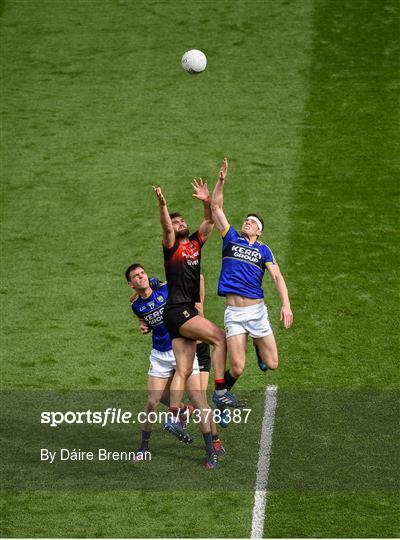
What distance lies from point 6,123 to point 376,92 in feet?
26.0

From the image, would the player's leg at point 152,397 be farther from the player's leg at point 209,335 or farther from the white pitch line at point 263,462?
the white pitch line at point 263,462

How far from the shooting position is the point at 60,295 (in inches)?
912

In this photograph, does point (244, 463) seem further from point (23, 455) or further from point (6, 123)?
point (6, 123)

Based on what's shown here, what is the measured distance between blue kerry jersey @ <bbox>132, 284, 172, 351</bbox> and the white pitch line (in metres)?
2.03

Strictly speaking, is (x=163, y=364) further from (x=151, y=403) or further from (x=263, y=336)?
(x=263, y=336)

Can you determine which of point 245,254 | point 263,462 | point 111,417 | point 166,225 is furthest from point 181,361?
point 111,417

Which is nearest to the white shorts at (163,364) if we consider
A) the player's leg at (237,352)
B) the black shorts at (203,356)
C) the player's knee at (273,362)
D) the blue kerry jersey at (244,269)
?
the black shorts at (203,356)

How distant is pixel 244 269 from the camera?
17.4 meters

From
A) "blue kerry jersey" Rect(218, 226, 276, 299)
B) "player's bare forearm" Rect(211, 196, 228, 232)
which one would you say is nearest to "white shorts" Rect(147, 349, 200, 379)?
"blue kerry jersey" Rect(218, 226, 276, 299)

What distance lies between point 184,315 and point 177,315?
0.31 feet

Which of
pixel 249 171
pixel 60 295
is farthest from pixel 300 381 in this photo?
pixel 249 171

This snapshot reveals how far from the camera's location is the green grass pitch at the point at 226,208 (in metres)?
17.5

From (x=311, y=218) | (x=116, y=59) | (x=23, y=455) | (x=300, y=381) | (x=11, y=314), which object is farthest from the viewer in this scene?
(x=116, y=59)

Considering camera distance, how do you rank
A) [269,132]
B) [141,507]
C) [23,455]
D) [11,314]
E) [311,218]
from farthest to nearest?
[269,132] < [311,218] < [11,314] < [23,455] < [141,507]
